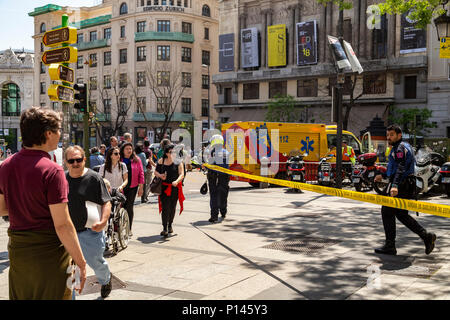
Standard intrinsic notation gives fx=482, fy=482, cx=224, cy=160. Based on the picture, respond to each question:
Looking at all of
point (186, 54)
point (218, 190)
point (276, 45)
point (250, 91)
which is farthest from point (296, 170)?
point (186, 54)

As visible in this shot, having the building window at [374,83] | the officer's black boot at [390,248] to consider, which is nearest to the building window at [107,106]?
the building window at [374,83]

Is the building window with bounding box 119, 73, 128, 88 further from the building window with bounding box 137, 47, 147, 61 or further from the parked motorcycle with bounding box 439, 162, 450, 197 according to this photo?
the parked motorcycle with bounding box 439, 162, 450, 197

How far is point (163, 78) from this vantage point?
55.2 meters

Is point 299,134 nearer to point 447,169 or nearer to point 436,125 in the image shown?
point 447,169

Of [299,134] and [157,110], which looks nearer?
[299,134]

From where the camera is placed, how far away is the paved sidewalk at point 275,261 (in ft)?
17.1

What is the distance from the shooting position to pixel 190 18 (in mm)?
59062

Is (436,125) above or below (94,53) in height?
below

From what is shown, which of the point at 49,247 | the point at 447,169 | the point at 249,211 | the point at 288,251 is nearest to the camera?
the point at 49,247

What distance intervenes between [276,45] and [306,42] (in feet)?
10.6

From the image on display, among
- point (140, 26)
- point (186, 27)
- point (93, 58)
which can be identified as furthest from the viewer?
point (93, 58)

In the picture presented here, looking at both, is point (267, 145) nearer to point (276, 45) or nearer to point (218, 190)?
point (218, 190)

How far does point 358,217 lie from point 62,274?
8275 mm
